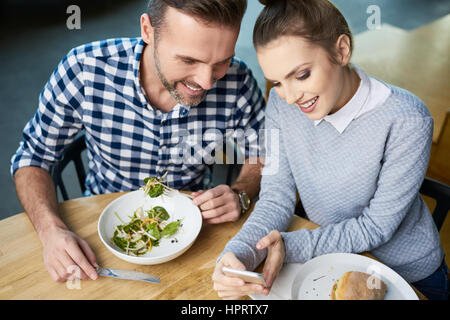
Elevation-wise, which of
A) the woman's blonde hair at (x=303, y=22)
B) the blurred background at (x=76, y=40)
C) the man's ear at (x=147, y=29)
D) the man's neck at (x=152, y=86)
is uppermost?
the woman's blonde hair at (x=303, y=22)

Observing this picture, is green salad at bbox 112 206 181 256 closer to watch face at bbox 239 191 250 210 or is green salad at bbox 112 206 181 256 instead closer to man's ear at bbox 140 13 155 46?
watch face at bbox 239 191 250 210

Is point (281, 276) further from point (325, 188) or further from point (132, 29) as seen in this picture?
point (132, 29)

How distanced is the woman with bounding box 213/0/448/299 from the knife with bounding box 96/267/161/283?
18 cm

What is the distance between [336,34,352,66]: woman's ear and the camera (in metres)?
1.13

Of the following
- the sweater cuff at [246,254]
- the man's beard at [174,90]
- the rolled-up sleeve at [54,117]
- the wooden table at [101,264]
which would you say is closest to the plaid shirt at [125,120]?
the rolled-up sleeve at [54,117]

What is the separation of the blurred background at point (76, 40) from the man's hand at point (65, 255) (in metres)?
0.85

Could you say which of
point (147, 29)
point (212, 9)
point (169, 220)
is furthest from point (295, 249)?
point (147, 29)

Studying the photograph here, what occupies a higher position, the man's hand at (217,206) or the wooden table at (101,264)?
the man's hand at (217,206)

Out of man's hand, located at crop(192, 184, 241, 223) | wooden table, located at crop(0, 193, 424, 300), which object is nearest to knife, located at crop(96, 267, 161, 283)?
wooden table, located at crop(0, 193, 424, 300)

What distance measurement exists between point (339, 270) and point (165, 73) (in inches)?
32.0

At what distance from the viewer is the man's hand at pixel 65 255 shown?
1101 millimetres

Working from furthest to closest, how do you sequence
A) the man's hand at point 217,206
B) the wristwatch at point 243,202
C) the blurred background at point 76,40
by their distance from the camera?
1. the blurred background at point 76,40
2. the wristwatch at point 243,202
3. the man's hand at point 217,206

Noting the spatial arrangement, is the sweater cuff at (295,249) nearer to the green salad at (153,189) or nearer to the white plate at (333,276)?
the white plate at (333,276)

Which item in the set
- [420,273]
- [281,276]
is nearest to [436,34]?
[420,273]
